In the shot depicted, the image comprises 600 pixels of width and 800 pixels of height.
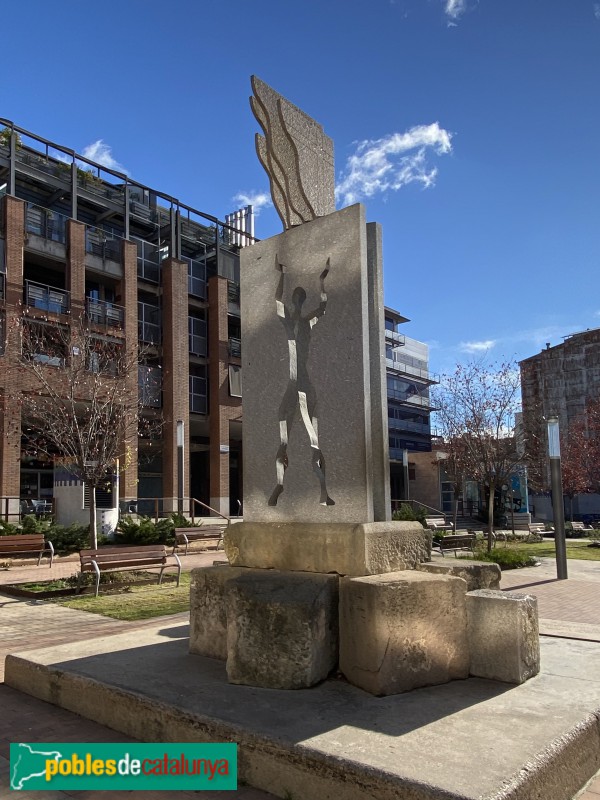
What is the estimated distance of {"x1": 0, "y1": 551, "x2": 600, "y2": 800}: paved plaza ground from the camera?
3626mm

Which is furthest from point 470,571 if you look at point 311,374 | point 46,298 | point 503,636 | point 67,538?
point 46,298

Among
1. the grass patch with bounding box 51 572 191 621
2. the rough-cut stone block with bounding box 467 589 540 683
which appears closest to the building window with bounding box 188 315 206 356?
the grass patch with bounding box 51 572 191 621

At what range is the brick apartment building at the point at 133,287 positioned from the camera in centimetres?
2597

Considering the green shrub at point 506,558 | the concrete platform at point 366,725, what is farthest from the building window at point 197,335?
the concrete platform at point 366,725

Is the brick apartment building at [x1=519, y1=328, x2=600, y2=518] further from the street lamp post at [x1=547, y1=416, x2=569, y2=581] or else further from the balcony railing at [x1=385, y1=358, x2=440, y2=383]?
the street lamp post at [x1=547, y1=416, x2=569, y2=581]

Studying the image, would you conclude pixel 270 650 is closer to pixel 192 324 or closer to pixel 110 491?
pixel 110 491

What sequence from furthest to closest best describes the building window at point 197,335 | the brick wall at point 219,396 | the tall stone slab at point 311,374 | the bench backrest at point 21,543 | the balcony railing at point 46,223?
1. the building window at point 197,335
2. the brick wall at point 219,396
3. the balcony railing at point 46,223
4. the bench backrest at point 21,543
5. the tall stone slab at point 311,374

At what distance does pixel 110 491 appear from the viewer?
1997 centimetres

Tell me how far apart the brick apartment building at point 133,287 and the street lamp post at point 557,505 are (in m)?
17.7

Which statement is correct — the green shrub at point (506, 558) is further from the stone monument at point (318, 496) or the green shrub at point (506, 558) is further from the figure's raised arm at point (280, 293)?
the figure's raised arm at point (280, 293)

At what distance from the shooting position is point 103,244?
29.6 meters

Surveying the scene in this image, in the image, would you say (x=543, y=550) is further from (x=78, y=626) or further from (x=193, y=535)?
(x=78, y=626)

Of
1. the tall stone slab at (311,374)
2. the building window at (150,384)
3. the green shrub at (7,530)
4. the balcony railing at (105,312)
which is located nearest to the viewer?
the tall stone slab at (311,374)

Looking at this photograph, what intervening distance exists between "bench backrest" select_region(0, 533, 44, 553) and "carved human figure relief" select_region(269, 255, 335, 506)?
1076 cm
